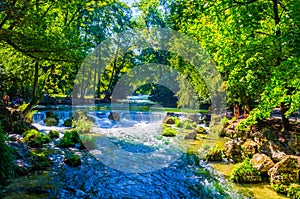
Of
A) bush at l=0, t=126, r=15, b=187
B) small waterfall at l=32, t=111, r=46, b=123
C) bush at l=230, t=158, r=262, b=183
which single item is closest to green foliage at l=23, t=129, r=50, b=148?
bush at l=0, t=126, r=15, b=187

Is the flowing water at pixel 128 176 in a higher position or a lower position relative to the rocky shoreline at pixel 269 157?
lower

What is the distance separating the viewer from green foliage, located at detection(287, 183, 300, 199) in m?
6.70

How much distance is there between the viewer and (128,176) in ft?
28.7

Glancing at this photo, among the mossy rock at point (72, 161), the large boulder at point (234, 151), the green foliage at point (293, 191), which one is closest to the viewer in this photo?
the green foliage at point (293, 191)

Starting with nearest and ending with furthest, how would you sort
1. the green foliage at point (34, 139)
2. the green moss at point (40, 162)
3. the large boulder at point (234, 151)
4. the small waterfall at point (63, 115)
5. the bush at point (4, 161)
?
the bush at point (4, 161) < the green moss at point (40, 162) < the large boulder at point (234, 151) < the green foliage at point (34, 139) < the small waterfall at point (63, 115)

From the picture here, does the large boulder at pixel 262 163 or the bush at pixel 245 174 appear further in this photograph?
the large boulder at pixel 262 163

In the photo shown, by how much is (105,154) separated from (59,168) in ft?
8.64

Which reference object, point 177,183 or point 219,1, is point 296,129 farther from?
point 219,1

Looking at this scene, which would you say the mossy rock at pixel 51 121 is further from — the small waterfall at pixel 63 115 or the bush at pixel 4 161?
the bush at pixel 4 161

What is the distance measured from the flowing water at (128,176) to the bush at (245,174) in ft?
1.32

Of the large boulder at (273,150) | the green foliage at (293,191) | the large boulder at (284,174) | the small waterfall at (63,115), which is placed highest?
the small waterfall at (63,115)

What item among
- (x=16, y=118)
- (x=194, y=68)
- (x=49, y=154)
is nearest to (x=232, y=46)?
(x=49, y=154)

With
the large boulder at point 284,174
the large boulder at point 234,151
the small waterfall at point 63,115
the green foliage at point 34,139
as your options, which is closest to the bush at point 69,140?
the green foliage at point 34,139

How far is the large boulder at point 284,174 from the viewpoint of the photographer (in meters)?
7.21
